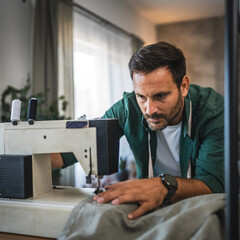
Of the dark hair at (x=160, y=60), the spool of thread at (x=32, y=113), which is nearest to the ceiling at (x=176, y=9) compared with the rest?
the dark hair at (x=160, y=60)

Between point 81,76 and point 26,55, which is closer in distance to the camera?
point 26,55

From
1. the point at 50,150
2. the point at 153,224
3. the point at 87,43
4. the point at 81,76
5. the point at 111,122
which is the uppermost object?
the point at 87,43

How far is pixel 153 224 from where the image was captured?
947mm

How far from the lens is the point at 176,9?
6328mm

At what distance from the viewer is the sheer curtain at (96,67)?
4.62m

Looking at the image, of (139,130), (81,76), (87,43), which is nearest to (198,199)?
(139,130)

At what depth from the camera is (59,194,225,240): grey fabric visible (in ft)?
2.79

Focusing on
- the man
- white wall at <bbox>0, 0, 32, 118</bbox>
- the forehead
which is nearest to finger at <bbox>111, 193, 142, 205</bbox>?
the man

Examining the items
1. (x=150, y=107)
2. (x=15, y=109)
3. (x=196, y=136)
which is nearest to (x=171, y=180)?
(x=150, y=107)

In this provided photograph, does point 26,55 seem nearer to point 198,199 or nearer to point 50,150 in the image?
point 50,150

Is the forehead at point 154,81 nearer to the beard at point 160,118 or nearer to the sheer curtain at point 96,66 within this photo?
the beard at point 160,118

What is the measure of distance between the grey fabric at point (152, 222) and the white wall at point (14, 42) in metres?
2.76

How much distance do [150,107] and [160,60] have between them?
8.0 inches

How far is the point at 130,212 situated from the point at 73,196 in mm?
282
